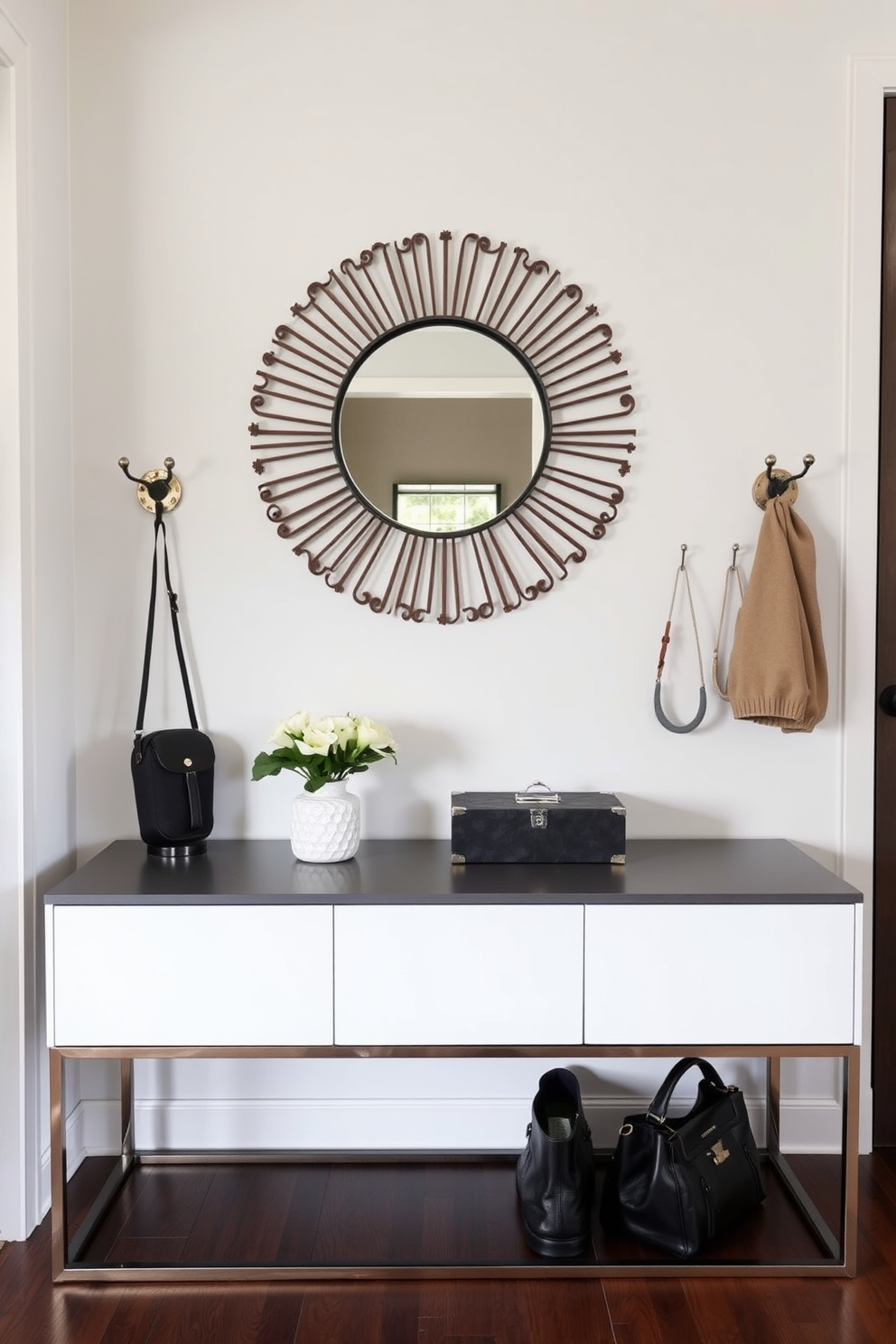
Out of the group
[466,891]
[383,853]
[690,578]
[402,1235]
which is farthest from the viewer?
[690,578]

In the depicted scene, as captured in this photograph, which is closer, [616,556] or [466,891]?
[466,891]

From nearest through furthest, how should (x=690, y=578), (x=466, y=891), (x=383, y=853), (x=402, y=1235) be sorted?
(x=466, y=891) < (x=402, y=1235) < (x=383, y=853) < (x=690, y=578)

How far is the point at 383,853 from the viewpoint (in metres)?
2.07

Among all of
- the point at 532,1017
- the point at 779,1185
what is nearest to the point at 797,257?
the point at 532,1017

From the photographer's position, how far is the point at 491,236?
2.17 m

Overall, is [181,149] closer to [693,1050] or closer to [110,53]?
[110,53]

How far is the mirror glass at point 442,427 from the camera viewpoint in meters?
2.18

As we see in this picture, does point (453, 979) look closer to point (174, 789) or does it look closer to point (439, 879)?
point (439, 879)

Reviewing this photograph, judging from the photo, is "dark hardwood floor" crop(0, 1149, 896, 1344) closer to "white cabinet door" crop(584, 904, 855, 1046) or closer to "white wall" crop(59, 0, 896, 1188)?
"white wall" crop(59, 0, 896, 1188)

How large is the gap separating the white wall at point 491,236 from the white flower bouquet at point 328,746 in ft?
0.75

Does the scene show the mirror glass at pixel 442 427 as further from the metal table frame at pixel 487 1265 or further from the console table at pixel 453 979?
the metal table frame at pixel 487 1265

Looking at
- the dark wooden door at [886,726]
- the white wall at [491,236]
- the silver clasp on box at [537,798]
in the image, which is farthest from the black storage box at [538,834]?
the dark wooden door at [886,726]

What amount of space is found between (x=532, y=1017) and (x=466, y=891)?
258mm

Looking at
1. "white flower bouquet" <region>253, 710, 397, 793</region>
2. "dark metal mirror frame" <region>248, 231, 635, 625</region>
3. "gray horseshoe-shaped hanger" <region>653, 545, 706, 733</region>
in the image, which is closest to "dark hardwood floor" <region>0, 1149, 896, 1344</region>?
"white flower bouquet" <region>253, 710, 397, 793</region>
